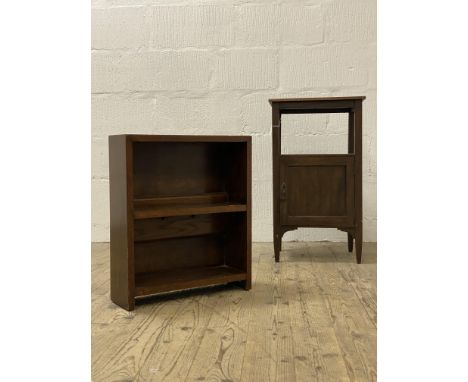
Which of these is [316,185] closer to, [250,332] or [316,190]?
[316,190]

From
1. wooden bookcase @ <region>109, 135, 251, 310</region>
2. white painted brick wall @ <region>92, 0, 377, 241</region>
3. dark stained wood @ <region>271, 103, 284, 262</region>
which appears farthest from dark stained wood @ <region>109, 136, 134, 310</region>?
white painted brick wall @ <region>92, 0, 377, 241</region>

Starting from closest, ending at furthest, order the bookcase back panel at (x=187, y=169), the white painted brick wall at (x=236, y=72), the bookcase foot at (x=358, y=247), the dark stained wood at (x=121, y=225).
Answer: the dark stained wood at (x=121, y=225) → the bookcase back panel at (x=187, y=169) → the bookcase foot at (x=358, y=247) → the white painted brick wall at (x=236, y=72)

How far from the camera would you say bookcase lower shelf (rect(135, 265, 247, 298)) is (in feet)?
6.75

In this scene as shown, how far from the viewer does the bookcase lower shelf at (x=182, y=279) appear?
6.75 feet

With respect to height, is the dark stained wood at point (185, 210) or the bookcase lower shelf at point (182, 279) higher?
the dark stained wood at point (185, 210)

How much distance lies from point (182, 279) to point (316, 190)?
102 cm

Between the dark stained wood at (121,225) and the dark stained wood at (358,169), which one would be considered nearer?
the dark stained wood at (121,225)

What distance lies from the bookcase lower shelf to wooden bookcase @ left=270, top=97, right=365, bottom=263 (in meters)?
0.61

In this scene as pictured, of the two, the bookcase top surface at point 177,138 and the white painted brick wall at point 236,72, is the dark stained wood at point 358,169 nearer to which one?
the white painted brick wall at point 236,72

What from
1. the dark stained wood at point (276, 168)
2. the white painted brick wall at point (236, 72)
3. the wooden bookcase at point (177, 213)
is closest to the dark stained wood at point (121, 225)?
the wooden bookcase at point (177, 213)

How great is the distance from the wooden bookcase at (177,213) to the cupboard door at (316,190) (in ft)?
1.81
